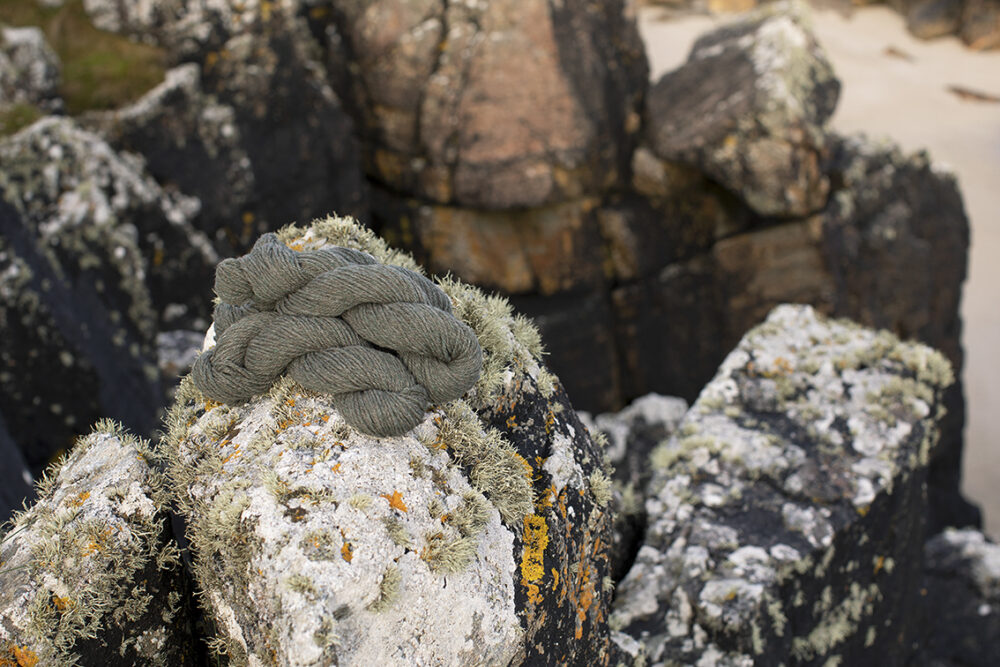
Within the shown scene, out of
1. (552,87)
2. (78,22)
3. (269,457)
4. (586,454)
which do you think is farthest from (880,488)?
(78,22)

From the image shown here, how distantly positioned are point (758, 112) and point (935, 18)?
14.1m

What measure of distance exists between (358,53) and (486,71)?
1470 mm

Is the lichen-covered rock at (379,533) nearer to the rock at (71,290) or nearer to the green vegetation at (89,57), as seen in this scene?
the rock at (71,290)

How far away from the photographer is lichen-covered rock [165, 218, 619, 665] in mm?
2088

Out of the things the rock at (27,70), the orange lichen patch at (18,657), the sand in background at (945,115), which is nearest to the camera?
the orange lichen patch at (18,657)

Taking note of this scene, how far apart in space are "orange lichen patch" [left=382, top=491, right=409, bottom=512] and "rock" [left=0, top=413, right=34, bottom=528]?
309cm

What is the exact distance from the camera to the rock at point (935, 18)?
18417 millimetres

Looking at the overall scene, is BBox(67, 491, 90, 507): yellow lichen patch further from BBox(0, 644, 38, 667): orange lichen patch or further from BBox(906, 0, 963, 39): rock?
BBox(906, 0, 963, 39): rock

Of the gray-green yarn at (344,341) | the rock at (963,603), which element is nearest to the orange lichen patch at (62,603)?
the gray-green yarn at (344,341)

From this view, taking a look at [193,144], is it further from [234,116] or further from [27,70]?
[27,70]

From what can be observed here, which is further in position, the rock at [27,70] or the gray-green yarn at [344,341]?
the rock at [27,70]

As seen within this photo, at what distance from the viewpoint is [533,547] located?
250 centimetres

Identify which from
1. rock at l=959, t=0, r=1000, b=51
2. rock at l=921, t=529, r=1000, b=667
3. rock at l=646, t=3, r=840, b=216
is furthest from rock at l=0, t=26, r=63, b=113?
rock at l=959, t=0, r=1000, b=51

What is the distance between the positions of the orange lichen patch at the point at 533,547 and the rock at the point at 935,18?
20.7 m
